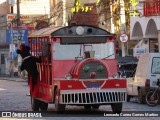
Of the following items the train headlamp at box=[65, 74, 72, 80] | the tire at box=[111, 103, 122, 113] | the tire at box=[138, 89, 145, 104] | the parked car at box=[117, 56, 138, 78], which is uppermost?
the train headlamp at box=[65, 74, 72, 80]

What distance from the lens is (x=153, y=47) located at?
5200 cm

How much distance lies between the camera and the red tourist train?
19062 millimetres

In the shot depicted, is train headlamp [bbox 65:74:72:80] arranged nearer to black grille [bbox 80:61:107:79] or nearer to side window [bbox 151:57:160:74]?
black grille [bbox 80:61:107:79]

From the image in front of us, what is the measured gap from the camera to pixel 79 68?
62.9 ft

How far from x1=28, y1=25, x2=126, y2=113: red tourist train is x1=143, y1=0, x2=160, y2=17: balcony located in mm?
25074

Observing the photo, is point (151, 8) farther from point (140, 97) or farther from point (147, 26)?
point (140, 97)

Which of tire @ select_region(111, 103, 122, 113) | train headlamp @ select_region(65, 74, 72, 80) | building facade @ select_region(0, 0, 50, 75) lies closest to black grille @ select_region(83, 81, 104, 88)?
Answer: train headlamp @ select_region(65, 74, 72, 80)

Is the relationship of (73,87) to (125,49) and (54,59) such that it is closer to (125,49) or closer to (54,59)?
(54,59)

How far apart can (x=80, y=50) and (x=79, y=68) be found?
1005 millimetres

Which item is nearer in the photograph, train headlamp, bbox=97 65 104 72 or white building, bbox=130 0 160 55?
train headlamp, bbox=97 65 104 72

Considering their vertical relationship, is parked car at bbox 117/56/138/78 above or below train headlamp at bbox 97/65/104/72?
below

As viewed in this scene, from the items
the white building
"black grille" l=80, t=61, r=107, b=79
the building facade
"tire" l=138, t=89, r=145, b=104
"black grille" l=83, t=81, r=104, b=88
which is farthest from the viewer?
the building facade

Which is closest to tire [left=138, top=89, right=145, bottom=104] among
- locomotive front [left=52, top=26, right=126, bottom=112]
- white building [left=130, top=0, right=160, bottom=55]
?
locomotive front [left=52, top=26, right=126, bottom=112]

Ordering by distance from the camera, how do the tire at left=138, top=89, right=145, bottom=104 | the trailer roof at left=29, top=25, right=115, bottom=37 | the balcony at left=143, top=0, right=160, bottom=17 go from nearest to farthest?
the trailer roof at left=29, top=25, right=115, bottom=37, the tire at left=138, top=89, right=145, bottom=104, the balcony at left=143, top=0, right=160, bottom=17
